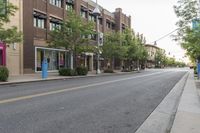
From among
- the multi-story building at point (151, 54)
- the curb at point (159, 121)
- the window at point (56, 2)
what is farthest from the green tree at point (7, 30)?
the multi-story building at point (151, 54)

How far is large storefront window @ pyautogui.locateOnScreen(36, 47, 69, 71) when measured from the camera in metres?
40.0

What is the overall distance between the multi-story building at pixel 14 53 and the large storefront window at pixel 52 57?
12.5 ft

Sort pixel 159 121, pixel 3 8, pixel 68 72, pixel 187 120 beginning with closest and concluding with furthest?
pixel 187 120 → pixel 159 121 → pixel 3 8 → pixel 68 72

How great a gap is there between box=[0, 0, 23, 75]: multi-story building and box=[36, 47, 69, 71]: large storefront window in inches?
150

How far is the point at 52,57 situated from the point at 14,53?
8.84 m

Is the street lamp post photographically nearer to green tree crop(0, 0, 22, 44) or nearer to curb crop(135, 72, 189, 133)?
green tree crop(0, 0, 22, 44)

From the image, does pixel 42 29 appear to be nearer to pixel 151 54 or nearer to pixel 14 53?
pixel 14 53

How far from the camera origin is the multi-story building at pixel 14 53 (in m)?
32.9

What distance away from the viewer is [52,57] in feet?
142

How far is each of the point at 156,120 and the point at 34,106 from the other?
13.4 ft

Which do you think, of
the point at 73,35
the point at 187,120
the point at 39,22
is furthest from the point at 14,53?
the point at 187,120

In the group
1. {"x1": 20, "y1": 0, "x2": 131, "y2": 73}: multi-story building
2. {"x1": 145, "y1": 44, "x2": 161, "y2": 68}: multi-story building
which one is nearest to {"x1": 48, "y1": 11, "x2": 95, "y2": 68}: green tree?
{"x1": 20, "y1": 0, "x2": 131, "y2": 73}: multi-story building

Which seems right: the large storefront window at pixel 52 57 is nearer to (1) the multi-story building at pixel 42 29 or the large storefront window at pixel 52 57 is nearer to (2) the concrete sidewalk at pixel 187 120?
(1) the multi-story building at pixel 42 29

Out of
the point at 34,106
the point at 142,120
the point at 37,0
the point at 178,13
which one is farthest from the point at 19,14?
the point at 142,120
